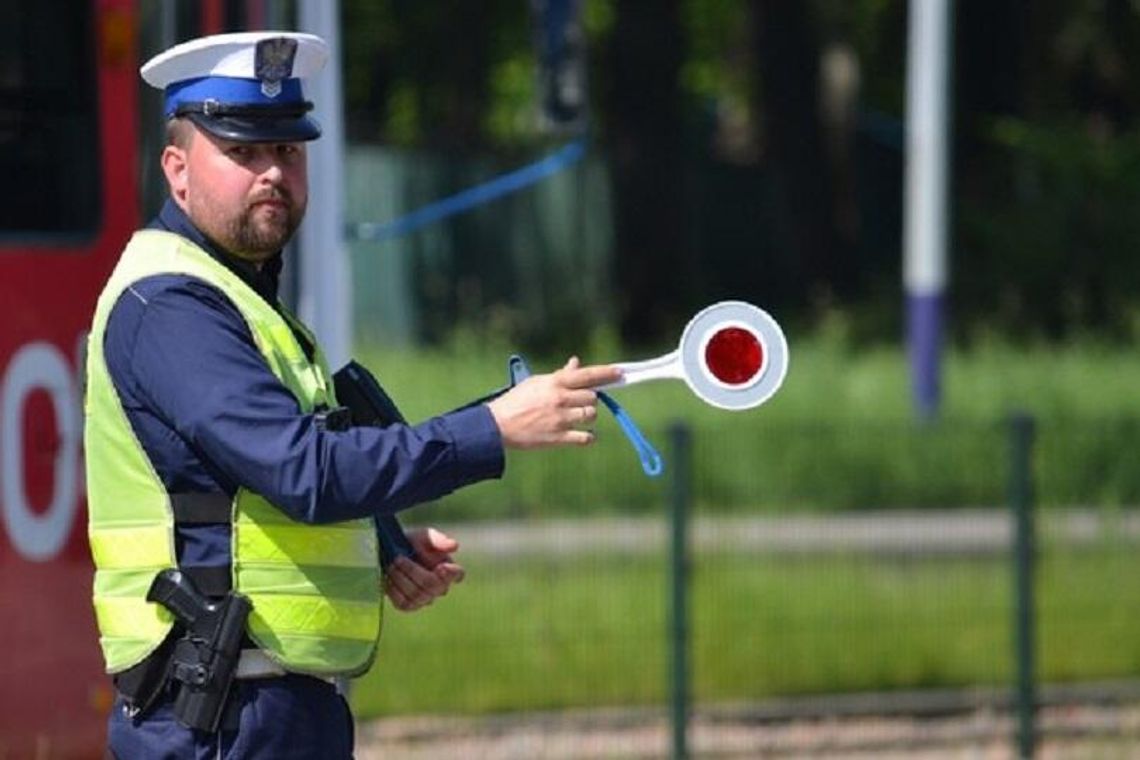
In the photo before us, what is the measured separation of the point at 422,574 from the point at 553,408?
2.14 ft

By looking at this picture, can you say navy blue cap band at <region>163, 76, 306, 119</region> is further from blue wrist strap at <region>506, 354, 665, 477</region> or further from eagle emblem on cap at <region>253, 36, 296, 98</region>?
Result: blue wrist strap at <region>506, 354, 665, 477</region>

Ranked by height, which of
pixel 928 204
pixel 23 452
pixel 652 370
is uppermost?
pixel 652 370

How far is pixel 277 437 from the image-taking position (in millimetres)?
4730

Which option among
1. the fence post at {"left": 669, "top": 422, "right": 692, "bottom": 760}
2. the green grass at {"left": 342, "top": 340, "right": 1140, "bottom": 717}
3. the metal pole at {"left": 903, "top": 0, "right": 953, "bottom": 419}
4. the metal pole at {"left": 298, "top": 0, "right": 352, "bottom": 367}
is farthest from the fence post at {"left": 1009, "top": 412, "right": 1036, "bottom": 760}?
the metal pole at {"left": 903, "top": 0, "right": 953, "bottom": 419}

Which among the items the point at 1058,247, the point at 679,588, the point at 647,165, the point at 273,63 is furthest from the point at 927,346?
the point at 273,63

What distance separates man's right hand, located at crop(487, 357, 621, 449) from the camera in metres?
4.76

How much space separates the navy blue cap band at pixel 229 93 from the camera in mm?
4969

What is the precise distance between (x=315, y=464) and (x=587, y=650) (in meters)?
7.27

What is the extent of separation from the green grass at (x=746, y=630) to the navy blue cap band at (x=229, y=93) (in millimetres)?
6688

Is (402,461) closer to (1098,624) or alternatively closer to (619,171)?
(1098,624)

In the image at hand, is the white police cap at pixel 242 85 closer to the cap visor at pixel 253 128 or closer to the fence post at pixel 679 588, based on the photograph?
the cap visor at pixel 253 128

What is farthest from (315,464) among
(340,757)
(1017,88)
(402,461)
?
(1017,88)

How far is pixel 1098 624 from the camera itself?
41.6 feet

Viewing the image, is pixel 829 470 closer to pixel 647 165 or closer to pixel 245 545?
pixel 245 545
